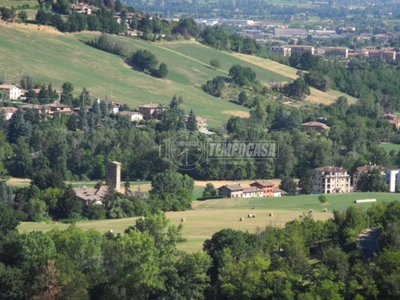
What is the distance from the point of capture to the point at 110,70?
275 ft

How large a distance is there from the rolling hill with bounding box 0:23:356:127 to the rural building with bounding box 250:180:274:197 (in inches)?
656

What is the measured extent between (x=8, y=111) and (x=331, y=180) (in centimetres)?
1948

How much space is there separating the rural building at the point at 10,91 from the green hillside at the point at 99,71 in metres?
2.47

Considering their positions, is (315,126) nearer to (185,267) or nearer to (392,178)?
(392,178)

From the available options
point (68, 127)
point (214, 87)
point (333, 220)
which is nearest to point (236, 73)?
point (214, 87)

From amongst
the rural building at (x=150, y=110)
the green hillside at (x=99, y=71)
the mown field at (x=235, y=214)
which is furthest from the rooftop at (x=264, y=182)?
the rural building at (x=150, y=110)

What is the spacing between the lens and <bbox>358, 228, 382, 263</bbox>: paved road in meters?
35.6

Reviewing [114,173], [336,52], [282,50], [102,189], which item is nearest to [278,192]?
[114,173]

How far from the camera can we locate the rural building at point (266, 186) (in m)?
55.6

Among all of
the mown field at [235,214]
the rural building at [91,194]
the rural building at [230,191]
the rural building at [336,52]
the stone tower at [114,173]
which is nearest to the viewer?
the mown field at [235,214]

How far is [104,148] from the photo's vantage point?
62.5 meters

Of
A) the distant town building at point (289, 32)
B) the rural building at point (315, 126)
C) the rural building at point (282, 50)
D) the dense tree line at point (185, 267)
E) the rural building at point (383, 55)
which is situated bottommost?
the distant town building at point (289, 32)

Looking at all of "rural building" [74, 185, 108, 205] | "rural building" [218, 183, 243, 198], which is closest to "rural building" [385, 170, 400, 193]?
"rural building" [218, 183, 243, 198]

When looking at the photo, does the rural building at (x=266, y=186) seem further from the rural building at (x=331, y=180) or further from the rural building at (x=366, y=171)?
the rural building at (x=366, y=171)
